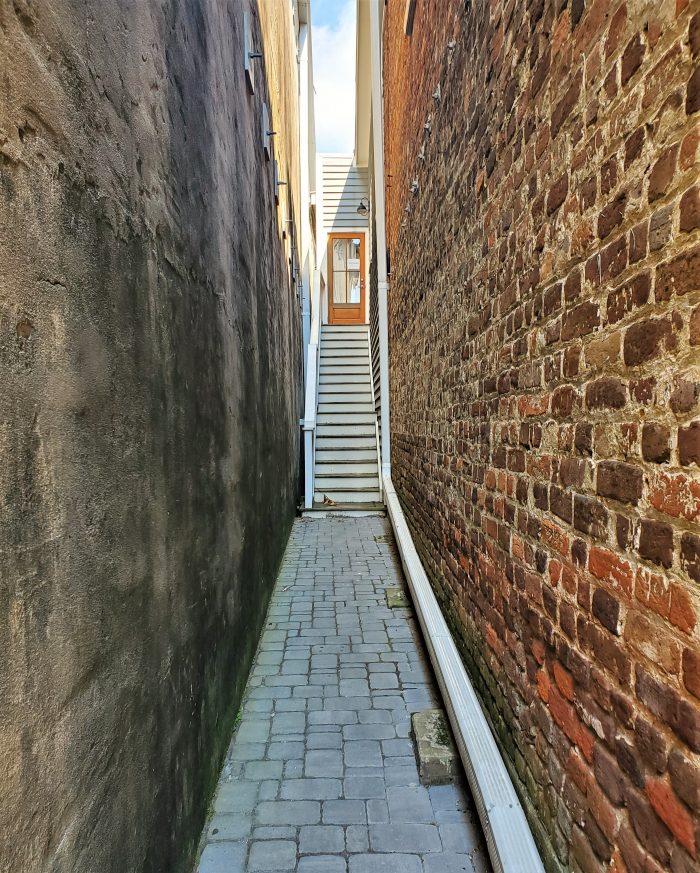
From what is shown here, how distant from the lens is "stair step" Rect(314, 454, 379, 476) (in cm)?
742

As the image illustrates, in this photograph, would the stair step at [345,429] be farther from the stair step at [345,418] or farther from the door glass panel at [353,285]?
the door glass panel at [353,285]

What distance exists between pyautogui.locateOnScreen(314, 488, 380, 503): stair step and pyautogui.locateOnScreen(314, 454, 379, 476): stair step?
29 cm

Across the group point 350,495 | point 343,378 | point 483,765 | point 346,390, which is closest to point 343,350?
point 343,378

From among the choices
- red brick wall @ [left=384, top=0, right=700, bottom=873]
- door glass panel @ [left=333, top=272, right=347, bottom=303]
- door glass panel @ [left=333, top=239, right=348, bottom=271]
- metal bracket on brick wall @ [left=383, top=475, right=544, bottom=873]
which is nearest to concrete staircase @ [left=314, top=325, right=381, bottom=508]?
door glass panel @ [left=333, top=272, right=347, bottom=303]

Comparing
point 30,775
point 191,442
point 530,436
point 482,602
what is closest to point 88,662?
point 30,775

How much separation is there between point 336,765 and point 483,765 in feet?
2.34

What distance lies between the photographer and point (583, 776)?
124 centimetres

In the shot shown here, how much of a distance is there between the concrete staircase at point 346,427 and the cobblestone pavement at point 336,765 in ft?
11.3

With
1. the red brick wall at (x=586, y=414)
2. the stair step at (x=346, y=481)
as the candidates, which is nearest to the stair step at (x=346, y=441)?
the stair step at (x=346, y=481)

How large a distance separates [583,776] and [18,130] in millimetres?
1807

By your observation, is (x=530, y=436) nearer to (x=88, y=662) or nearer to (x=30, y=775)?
(x=88, y=662)

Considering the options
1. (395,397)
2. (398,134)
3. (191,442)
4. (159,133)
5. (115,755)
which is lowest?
(115,755)

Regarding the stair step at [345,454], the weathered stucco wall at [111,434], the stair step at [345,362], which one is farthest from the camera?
the stair step at [345,362]

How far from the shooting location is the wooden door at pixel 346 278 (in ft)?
40.1
